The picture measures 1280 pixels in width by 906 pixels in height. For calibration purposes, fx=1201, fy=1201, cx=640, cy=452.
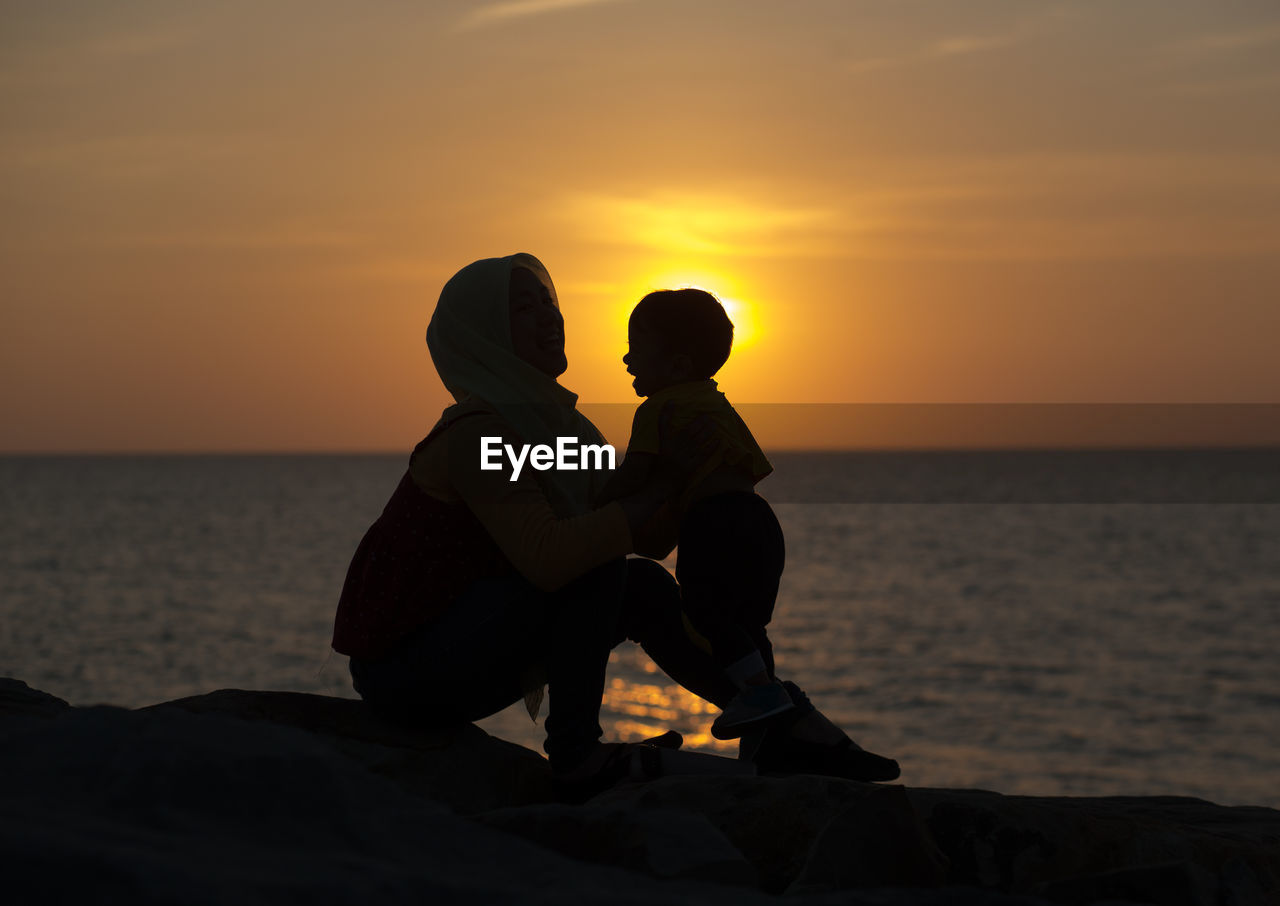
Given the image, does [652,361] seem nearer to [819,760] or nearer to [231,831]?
[819,760]

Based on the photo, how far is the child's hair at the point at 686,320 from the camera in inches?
149

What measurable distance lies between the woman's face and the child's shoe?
1.14 meters

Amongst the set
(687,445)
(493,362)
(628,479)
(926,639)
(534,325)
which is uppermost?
(534,325)

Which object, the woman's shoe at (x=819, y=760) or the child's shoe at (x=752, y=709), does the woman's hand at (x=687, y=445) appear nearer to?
the child's shoe at (x=752, y=709)

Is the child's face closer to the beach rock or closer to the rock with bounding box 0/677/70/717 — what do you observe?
the beach rock

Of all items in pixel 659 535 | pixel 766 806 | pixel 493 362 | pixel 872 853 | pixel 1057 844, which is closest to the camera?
pixel 872 853

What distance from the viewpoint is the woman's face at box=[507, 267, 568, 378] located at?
3646 millimetres

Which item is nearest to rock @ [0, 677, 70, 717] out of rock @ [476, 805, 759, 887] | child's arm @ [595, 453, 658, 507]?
child's arm @ [595, 453, 658, 507]

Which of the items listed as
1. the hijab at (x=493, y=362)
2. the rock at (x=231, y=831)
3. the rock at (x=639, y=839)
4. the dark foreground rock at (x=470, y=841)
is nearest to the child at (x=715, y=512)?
the hijab at (x=493, y=362)

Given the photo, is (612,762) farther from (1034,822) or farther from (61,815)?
(61,815)

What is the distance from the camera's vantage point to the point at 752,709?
340 centimetres

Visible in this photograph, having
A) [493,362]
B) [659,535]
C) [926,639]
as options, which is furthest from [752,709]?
[926,639]

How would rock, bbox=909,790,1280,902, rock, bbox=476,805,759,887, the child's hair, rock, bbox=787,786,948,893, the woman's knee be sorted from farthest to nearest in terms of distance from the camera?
the child's hair, the woman's knee, rock, bbox=909,790,1280,902, rock, bbox=787,786,948,893, rock, bbox=476,805,759,887

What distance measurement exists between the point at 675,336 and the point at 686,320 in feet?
0.20
